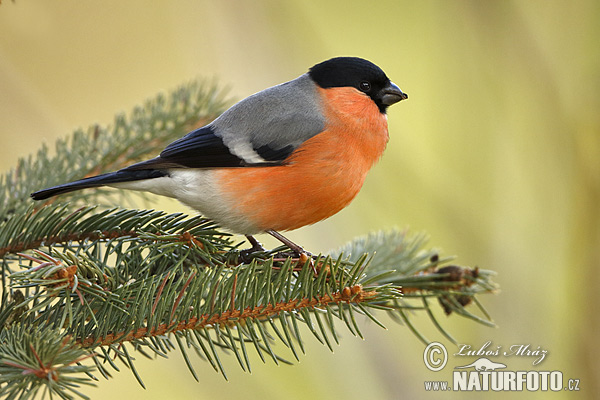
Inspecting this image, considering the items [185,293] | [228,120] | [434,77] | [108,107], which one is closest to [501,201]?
[434,77]

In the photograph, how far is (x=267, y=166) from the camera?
1896 mm

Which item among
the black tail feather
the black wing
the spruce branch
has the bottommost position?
the spruce branch

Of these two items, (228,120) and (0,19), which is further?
(0,19)

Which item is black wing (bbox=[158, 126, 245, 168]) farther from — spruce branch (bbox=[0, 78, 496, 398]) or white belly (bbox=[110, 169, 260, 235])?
spruce branch (bbox=[0, 78, 496, 398])

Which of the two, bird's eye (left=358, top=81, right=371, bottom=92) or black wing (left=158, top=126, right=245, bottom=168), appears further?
bird's eye (left=358, top=81, right=371, bottom=92)

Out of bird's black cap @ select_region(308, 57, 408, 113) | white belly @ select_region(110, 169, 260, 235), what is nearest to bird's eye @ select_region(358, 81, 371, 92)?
bird's black cap @ select_region(308, 57, 408, 113)

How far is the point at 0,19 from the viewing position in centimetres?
295

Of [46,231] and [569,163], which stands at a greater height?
[569,163]

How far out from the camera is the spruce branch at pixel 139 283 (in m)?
1.10

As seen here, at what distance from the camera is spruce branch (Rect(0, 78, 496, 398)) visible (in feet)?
3.60

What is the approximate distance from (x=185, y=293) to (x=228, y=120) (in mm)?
897

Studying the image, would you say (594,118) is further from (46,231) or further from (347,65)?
(46,231)

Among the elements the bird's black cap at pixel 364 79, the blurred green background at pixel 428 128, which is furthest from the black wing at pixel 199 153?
the bird's black cap at pixel 364 79

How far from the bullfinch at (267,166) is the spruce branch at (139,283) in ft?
0.53
